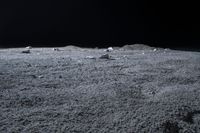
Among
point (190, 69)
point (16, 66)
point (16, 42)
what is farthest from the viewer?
point (16, 42)

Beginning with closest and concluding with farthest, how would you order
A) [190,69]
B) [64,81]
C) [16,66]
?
[64,81] < [16,66] < [190,69]

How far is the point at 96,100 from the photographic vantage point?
1.76 m

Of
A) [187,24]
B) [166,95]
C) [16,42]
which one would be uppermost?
[187,24]

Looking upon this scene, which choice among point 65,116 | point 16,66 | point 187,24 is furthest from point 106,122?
point 187,24

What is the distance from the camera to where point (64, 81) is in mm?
2041

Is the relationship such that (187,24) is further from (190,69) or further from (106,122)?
(106,122)

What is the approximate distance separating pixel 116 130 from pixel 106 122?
0.23 feet

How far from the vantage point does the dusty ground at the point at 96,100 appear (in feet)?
5.05

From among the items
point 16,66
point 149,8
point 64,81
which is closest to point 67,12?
point 149,8

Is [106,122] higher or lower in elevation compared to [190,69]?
lower

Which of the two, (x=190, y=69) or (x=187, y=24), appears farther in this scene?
(x=187, y=24)

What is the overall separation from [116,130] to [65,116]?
10.3 inches

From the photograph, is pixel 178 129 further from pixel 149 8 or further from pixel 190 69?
pixel 149 8

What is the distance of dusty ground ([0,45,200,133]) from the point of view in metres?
1.54
